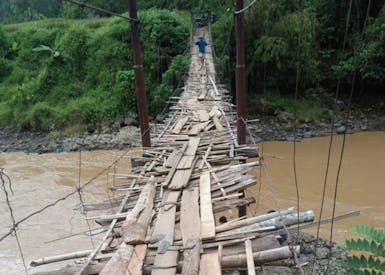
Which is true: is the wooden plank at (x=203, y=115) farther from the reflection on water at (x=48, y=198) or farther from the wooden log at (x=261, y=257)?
the wooden log at (x=261, y=257)

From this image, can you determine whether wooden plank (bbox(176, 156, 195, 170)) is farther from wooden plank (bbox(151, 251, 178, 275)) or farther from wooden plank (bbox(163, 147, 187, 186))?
wooden plank (bbox(151, 251, 178, 275))

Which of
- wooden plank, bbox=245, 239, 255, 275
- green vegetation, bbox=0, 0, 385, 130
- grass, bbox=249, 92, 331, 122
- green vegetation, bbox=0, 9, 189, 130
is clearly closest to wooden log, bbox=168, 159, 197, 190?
wooden plank, bbox=245, 239, 255, 275

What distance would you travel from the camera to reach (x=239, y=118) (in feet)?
17.9

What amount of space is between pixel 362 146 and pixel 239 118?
628 centimetres

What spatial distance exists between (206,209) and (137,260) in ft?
2.59

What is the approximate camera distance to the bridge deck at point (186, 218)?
7.88 ft

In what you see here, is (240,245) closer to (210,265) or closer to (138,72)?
(210,265)

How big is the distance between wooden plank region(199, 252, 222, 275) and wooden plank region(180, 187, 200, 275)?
1.3 inches

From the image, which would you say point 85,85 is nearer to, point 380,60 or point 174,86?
point 174,86

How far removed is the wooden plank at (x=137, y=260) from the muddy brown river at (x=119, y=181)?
10.7 ft

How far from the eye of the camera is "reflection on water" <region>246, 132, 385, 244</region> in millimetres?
7119

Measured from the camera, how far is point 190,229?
110 inches

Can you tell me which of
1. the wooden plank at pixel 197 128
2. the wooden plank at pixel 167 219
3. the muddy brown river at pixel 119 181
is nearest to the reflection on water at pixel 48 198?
the muddy brown river at pixel 119 181

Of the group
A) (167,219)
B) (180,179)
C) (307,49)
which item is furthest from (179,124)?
(307,49)
